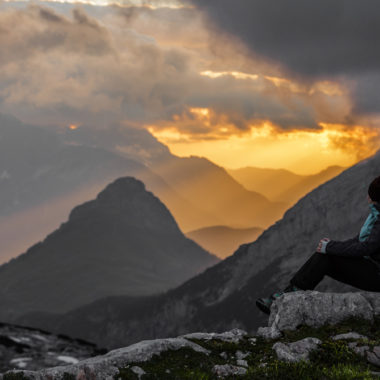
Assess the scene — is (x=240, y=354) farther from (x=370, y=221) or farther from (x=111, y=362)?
(x=370, y=221)

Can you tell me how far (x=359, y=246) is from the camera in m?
A: 13.2

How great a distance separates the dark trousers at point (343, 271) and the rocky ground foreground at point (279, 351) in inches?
33.4

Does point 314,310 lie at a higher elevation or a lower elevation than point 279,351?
higher

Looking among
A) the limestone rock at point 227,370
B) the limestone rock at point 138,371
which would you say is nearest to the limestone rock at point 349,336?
the limestone rock at point 227,370

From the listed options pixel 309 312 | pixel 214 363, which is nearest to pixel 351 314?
pixel 309 312

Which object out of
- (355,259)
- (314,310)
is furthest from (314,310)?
(355,259)

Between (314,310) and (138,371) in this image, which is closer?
(138,371)

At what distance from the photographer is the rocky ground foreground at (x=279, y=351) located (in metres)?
10.8

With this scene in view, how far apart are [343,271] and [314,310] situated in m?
1.80

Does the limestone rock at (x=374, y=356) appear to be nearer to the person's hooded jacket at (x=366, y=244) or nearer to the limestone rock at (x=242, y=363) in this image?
the person's hooded jacket at (x=366, y=244)

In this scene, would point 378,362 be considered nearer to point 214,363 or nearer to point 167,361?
point 214,363

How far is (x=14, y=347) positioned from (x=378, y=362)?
105269 millimetres

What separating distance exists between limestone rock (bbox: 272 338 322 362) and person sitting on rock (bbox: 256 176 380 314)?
7.65 feet

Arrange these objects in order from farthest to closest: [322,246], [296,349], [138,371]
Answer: [322,246] < [296,349] < [138,371]
